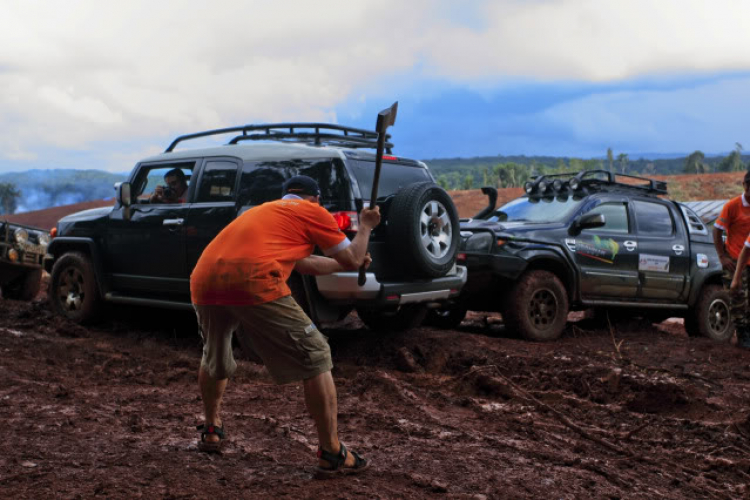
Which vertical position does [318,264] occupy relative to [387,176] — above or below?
below

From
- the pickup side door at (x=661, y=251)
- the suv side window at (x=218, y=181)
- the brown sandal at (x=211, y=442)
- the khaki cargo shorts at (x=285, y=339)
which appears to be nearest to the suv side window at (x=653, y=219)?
the pickup side door at (x=661, y=251)

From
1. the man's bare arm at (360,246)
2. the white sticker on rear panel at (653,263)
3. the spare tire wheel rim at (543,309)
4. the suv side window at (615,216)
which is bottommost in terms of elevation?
the spare tire wheel rim at (543,309)

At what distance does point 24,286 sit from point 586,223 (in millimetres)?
8222

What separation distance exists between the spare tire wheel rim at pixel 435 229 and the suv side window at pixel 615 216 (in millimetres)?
2799

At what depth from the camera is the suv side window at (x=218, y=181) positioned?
709cm

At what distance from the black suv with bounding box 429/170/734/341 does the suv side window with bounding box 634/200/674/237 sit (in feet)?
0.05

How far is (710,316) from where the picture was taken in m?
10.0

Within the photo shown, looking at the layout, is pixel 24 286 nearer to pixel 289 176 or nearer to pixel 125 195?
pixel 125 195

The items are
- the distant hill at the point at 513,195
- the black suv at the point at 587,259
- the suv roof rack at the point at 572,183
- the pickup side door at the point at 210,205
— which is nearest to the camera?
the pickup side door at the point at 210,205

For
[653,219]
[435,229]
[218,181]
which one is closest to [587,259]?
[653,219]

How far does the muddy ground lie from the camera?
3.83 metres

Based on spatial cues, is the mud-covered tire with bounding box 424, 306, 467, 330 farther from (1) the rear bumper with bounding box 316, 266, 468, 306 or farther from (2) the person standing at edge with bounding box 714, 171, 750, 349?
(2) the person standing at edge with bounding box 714, 171, 750, 349

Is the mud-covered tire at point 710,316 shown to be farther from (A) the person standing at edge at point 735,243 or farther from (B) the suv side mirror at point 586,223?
(B) the suv side mirror at point 586,223

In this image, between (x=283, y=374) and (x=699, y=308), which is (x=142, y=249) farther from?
(x=699, y=308)
